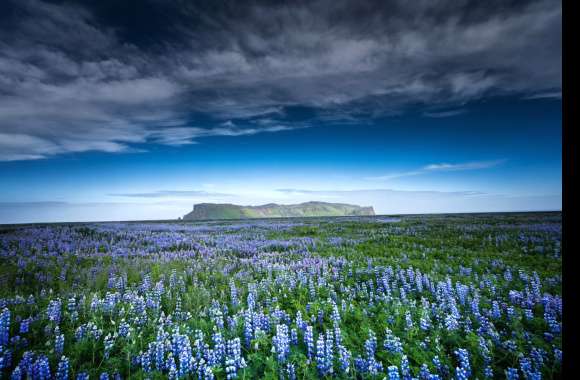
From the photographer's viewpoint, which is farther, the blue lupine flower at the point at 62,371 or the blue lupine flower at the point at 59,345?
the blue lupine flower at the point at 59,345

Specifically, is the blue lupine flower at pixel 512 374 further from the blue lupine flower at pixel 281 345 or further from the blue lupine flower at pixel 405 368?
the blue lupine flower at pixel 281 345

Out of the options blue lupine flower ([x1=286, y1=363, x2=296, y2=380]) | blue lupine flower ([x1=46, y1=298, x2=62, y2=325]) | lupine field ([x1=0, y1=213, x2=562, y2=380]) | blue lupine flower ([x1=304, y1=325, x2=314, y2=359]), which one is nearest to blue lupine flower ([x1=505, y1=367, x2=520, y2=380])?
lupine field ([x1=0, y1=213, x2=562, y2=380])

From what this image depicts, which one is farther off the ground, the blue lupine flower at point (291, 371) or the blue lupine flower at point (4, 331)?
the blue lupine flower at point (4, 331)

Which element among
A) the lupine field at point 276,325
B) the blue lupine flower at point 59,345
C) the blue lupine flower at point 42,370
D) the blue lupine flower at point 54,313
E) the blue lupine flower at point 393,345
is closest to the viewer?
the blue lupine flower at point 42,370

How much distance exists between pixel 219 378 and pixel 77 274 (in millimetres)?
6545

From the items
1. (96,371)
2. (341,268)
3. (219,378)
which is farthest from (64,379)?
(341,268)

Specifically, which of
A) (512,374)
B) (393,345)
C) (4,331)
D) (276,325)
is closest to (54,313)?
(4,331)

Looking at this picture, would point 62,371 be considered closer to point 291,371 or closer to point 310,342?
point 291,371

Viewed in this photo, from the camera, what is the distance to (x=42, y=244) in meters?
12.0

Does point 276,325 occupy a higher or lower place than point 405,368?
higher

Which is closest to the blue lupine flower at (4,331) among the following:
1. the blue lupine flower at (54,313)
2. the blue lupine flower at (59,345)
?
the blue lupine flower at (54,313)

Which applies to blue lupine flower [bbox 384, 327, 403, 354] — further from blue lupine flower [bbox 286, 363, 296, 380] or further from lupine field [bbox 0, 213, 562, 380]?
blue lupine flower [bbox 286, 363, 296, 380]

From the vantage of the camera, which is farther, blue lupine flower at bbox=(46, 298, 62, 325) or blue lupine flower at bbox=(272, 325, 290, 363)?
blue lupine flower at bbox=(46, 298, 62, 325)

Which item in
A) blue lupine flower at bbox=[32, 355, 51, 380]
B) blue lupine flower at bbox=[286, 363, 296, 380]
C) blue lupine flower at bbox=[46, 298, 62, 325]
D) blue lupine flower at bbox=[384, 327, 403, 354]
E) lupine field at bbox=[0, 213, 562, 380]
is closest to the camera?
blue lupine flower at bbox=[32, 355, 51, 380]
